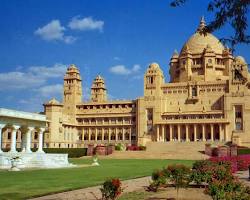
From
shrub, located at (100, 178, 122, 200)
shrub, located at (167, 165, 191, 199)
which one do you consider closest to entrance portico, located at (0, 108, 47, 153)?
shrub, located at (167, 165, 191, 199)

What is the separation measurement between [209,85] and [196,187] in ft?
221

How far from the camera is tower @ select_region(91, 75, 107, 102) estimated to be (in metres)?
104

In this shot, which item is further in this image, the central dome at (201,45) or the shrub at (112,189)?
the central dome at (201,45)

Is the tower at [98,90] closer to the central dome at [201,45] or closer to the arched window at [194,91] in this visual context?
the central dome at [201,45]

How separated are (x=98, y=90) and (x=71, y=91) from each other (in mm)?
9642

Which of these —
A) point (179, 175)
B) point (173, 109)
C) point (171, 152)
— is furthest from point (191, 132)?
point (179, 175)

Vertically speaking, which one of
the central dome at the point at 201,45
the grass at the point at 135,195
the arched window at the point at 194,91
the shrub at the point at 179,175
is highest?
the central dome at the point at 201,45

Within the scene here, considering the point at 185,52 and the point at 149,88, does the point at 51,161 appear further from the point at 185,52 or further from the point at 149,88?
the point at 185,52

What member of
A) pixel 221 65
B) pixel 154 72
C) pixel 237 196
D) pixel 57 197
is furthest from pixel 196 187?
pixel 221 65

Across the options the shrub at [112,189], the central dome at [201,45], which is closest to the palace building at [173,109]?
the central dome at [201,45]

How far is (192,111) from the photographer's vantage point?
276ft

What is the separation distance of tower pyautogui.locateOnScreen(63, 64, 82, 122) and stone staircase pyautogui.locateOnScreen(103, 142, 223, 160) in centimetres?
2844

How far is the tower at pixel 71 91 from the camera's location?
96.8 m

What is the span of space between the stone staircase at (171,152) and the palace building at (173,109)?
24.2 feet
